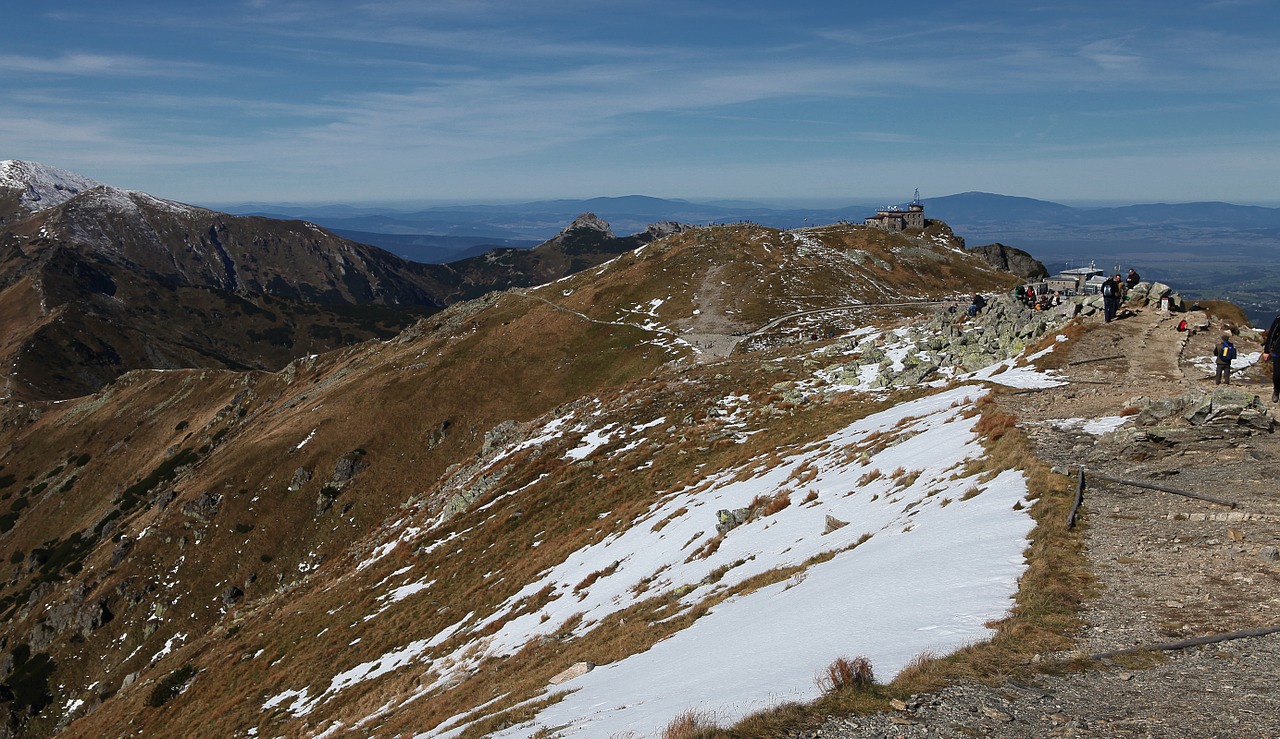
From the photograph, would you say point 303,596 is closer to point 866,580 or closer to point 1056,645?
point 866,580

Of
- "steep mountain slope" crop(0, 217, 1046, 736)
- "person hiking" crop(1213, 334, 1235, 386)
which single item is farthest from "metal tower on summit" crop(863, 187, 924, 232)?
"person hiking" crop(1213, 334, 1235, 386)

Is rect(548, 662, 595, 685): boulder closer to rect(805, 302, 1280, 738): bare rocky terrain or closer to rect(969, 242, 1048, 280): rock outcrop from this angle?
rect(805, 302, 1280, 738): bare rocky terrain

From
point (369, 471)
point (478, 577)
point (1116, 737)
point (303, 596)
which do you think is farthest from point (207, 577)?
point (1116, 737)

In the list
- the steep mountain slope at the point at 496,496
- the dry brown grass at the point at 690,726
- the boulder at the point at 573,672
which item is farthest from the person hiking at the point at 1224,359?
the dry brown grass at the point at 690,726

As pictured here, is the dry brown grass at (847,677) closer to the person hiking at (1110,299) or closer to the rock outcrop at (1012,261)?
the person hiking at (1110,299)

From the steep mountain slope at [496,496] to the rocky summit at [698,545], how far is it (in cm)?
31

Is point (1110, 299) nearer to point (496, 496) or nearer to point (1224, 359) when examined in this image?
point (1224, 359)

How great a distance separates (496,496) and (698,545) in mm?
29497

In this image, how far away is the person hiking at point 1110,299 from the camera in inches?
1522

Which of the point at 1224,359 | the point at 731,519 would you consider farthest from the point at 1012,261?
the point at 731,519

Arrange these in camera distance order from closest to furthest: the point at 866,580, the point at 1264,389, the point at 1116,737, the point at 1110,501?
the point at 1116,737 → the point at 866,580 → the point at 1110,501 → the point at 1264,389

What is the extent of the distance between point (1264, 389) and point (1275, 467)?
11.1 m

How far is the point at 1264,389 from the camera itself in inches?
1024

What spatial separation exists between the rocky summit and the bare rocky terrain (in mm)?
81
